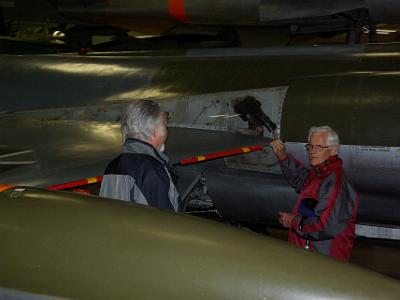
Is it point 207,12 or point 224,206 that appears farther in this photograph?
point 207,12

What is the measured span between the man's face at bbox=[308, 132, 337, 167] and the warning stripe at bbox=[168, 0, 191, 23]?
113 inches

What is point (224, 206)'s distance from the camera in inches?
170

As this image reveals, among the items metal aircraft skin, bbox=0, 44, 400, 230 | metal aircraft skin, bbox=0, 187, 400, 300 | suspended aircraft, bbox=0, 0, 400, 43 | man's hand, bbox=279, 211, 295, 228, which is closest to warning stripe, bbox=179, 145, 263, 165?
metal aircraft skin, bbox=0, 44, 400, 230

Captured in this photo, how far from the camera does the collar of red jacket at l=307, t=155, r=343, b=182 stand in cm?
278

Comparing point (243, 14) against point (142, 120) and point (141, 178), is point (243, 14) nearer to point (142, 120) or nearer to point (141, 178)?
point (142, 120)

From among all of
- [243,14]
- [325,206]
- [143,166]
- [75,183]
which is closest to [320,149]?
[325,206]

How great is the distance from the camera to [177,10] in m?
5.36

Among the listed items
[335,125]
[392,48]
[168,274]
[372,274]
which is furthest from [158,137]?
[392,48]

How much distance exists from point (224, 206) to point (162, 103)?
952 millimetres

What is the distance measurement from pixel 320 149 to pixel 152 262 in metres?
1.38

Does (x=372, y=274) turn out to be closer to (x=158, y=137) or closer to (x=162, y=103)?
(x=158, y=137)

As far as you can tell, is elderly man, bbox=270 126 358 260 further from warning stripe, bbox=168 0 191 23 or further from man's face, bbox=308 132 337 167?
warning stripe, bbox=168 0 191 23

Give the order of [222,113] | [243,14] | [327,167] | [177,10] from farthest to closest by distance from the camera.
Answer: [177,10] < [243,14] < [222,113] < [327,167]

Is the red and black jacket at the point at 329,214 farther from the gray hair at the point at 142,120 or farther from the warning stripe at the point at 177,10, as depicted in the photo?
the warning stripe at the point at 177,10
